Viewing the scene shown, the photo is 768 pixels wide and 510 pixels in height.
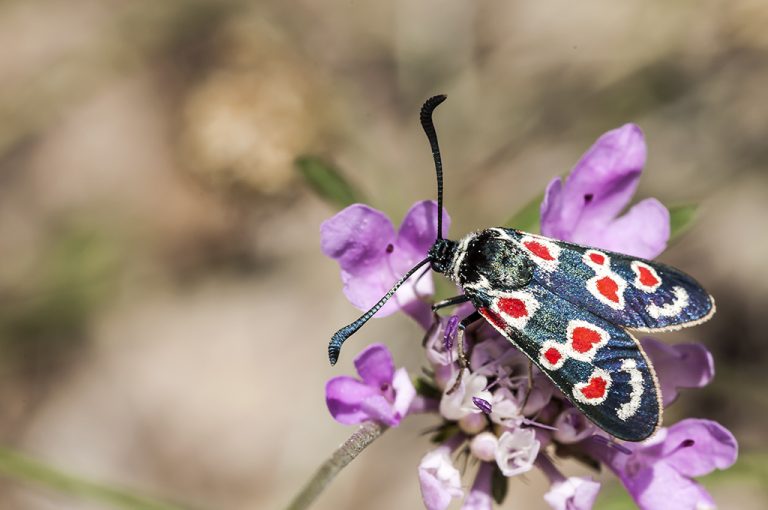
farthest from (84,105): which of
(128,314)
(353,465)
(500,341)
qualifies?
(500,341)

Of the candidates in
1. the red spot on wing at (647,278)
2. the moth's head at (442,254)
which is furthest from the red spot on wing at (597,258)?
the moth's head at (442,254)

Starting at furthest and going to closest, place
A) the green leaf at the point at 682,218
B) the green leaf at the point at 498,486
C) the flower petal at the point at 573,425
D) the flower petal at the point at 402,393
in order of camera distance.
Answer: the green leaf at the point at 682,218 < the green leaf at the point at 498,486 < the flower petal at the point at 573,425 < the flower petal at the point at 402,393

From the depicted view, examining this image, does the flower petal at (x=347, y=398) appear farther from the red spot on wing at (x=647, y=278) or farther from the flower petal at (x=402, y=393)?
the red spot on wing at (x=647, y=278)

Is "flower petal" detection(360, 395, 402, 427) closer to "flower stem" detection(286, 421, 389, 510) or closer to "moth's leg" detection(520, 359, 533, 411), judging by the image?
"flower stem" detection(286, 421, 389, 510)

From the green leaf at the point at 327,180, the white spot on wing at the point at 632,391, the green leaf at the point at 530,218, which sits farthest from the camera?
the green leaf at the point at 327,180

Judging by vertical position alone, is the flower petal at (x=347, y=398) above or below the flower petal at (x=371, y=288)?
below

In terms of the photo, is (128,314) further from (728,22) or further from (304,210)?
(728,22)

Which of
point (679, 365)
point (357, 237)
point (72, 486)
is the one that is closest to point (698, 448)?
point (679, 365)
